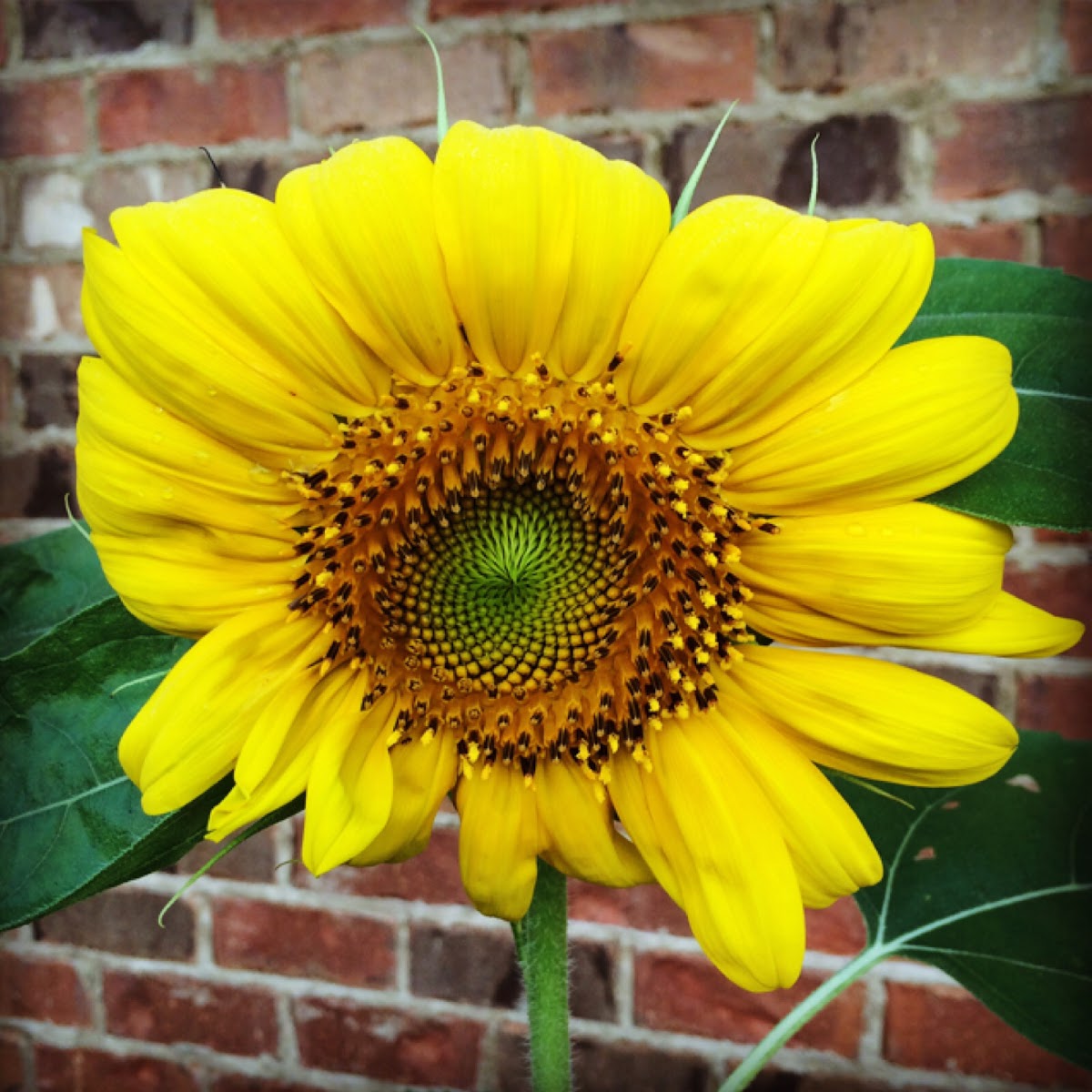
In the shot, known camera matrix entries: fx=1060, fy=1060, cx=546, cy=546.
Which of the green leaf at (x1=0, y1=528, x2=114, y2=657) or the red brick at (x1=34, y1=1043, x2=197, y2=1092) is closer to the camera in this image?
the green leaf at (x1=0, y1=528, x2=114, y2=657)

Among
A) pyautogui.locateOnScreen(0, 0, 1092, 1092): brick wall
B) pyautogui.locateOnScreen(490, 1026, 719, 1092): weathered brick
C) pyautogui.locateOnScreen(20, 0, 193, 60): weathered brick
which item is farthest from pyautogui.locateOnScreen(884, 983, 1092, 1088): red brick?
pyautogui.locateOnScreen(20, 0, 193, 60): weathered brick

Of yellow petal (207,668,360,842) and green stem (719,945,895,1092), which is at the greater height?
yellow petal (207,668,360,842)

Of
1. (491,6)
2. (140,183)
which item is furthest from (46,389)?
(491,6)

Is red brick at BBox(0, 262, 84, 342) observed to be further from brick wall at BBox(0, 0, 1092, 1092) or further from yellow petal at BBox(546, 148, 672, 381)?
yellow petal at BBox(546, 148, 672, 381)

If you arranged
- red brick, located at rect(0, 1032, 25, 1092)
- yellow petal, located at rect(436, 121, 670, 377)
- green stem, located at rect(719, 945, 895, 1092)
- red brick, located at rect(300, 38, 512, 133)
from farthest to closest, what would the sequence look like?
1. red brick, located at rect(0, 1032, 25, 1092)
2. red brick, located at rect(300, 38, 512, 133)
3. green stem, located at rect(719, 945, 895, 1092)
4. yellow petal, located at rect(436, 121, 670, 377)

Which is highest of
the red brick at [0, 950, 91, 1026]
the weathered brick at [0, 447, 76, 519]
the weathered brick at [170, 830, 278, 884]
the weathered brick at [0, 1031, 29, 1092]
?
the weathered brick at [0, 447, 76, 519]

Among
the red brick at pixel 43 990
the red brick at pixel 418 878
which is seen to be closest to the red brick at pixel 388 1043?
the red brick at pixel 418 878

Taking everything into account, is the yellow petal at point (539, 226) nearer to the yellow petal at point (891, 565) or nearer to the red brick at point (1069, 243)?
the yellow petal at point (891, 565)
